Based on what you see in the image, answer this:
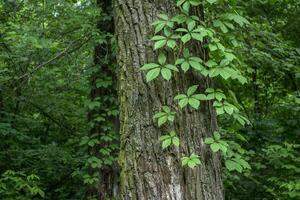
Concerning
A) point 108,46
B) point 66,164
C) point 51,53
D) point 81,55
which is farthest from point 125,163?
point 66,164

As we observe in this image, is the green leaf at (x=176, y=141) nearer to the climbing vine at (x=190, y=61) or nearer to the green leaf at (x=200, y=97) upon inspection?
the climbing vine at (x=190, y=61)

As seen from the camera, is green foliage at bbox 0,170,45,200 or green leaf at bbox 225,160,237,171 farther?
green foliage at bbox 0,170,45,200

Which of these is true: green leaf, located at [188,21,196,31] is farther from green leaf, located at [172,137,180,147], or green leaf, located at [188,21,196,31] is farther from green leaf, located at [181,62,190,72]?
green leaf, located at [172,137,180,147]

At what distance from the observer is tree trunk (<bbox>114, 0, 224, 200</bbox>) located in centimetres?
251

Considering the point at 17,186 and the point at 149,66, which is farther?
the point at 17,186

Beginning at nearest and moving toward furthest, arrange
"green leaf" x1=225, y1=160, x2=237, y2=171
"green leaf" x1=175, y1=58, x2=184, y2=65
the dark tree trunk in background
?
A: "green leaf" x1=175, y1=58, x2=184, y2=65 < "green leaf" x1=225, y1=160, x2=237, y2=171 < the dark tree trunk in background

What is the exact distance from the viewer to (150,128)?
99.7 inches

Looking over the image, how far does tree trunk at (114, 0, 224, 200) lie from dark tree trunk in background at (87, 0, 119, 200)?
102 inches

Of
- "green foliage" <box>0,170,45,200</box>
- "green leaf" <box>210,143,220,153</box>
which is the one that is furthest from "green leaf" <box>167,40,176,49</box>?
"green foliage" <box>0,170,45,200</box>

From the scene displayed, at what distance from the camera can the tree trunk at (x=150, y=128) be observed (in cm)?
251

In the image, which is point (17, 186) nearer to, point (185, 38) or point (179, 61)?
point (179, 61)

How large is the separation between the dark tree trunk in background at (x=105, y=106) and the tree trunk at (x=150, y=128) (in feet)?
8.52

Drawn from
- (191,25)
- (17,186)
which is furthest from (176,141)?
(17,186)

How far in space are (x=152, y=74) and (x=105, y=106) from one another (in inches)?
125
